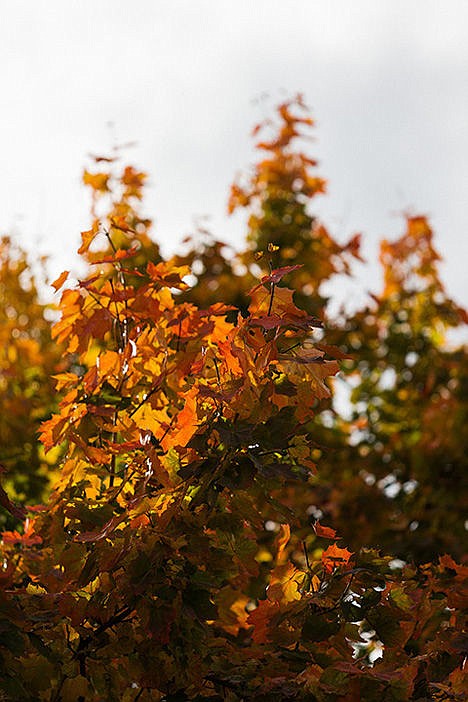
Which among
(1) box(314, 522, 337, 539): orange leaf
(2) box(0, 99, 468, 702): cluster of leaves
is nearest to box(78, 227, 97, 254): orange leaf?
(2) box(0, 99, 468, 702): cluster of leaves

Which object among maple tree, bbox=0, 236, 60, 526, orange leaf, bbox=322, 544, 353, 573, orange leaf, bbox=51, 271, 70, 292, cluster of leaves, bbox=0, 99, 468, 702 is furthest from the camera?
maple tree, bbox=0, 236, 60, 526

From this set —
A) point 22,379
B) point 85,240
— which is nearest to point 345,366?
point 22,379

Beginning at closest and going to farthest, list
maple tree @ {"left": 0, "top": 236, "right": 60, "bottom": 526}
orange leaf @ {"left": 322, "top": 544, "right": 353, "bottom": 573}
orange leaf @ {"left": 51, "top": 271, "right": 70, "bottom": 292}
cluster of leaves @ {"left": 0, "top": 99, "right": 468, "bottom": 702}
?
cluster of leaves @ {"left": 0, "top": 99, "right": 468, "bottom": 702}
orange leaf @ {"left": 322, "top": 544, "right": 353, "bottom": 573}
orange leaf @ {"left": 51, "top": 271, "right": 70, "bottom": 292}
maple tree @ {"left": 0, "top": 236, "right": 60, "bottom": 526}

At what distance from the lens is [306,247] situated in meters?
6.73

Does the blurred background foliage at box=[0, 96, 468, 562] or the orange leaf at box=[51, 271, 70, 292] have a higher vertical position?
the blurred background foliage at box=[0, 96, 468, 562]

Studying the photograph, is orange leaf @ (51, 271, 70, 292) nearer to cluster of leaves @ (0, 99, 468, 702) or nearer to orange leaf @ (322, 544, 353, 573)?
cluster of leaves @ (0, 99, 468, 702)

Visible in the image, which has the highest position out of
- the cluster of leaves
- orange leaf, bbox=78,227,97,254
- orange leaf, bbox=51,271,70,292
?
orange leaf, bbox=78,227,97,254

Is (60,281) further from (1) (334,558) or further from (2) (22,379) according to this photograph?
(2) (22,379)

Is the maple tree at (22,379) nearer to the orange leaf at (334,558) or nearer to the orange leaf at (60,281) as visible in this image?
the orange leaf at (60,281)

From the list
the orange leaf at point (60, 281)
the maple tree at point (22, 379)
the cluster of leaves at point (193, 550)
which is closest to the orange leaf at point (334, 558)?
the cluster of leaves at point (193, 550)

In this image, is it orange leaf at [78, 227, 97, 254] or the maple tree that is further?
the maple tree

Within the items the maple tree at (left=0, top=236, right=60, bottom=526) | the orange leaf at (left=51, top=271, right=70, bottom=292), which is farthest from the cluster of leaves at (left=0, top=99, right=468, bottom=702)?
the maple tree at (left=0, top=236, right=60, bottom=526)

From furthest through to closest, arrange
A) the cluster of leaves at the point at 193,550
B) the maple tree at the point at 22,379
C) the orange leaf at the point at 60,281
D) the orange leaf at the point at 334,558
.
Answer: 1. the maple tree at the point at 22,379
2. the orange leaf at the point at 60,281
3. the orange leaf at the point at 334,558
4. the cluster of leaves at the point at 193,550

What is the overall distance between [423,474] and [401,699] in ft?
17.4
